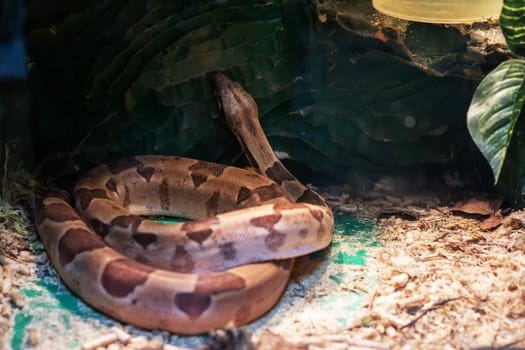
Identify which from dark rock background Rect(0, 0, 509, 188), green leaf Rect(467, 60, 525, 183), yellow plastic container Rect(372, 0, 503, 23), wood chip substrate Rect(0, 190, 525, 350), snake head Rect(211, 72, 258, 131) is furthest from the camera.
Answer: snake head Rect(211, 72, 258, 131)

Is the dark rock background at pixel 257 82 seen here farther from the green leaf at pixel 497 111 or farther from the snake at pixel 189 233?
the green leaf at pixel 497 111

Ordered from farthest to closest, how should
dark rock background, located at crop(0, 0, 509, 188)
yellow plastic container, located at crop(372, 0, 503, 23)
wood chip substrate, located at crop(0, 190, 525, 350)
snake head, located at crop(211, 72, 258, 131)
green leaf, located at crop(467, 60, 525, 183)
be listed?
snake head, located at crop(211, 72, 258, 131) → dark rock background, located at crop(0, 0, 509, 188) → yellow plastic container, located at crop(372, 0, 503, 23) → green leaf, located at crop(467, 60, 525, 183) → wood chip substrate, located at crop(0, 190, 525, 350)

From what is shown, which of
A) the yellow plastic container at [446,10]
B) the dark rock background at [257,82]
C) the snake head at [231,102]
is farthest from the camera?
the snake head at [231,102]

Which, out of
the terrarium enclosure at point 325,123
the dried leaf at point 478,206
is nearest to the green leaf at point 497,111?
the terrarium enclosure at point 325,123

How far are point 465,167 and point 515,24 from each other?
56.2 inches

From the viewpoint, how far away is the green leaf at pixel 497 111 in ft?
11.9

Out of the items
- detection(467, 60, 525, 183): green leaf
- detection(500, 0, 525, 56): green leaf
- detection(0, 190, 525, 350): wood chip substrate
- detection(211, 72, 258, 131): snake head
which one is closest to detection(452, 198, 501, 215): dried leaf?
detection(0, 190, 525, 350): wood chip substrate

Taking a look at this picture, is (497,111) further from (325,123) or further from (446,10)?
(325,123)

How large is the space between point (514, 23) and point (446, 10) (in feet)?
1.81

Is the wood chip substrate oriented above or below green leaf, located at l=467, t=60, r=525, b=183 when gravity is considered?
below

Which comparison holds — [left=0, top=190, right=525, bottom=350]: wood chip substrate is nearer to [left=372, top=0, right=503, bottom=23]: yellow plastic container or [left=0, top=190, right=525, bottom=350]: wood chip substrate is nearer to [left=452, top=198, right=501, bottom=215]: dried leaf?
[left=452, top=198, right=501, bottom=215]: dried leaf

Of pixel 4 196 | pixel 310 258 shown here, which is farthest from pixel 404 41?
pixel 4 196

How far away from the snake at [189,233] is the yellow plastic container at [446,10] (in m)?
1.32

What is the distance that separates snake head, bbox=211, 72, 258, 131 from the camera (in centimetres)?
451
